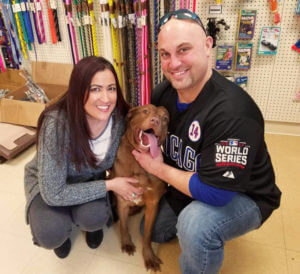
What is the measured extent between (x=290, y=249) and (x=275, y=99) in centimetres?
165

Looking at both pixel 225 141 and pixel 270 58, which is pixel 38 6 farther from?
pixel 225 141

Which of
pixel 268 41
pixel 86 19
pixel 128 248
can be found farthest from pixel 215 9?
pixel 128 248

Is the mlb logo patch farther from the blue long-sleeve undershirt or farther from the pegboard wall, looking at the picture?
the pegboard wall

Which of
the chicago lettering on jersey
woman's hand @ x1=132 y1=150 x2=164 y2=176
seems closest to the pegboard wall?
the chicago lettering on jersey

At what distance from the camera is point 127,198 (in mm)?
1739

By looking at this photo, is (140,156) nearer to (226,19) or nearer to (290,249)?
(290,249)

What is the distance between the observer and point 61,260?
1827 mm

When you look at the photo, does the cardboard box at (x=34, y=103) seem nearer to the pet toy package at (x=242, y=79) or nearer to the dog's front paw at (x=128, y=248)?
the dog's front paw at (x=128, y=248)

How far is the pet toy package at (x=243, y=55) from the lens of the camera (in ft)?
9.09

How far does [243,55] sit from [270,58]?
0.27m

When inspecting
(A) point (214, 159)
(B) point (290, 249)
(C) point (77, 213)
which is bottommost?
(B) point (290, 249)

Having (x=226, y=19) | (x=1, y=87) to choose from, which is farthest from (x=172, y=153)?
(x=1, y=87)

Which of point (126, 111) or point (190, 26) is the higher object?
point (190, 26)

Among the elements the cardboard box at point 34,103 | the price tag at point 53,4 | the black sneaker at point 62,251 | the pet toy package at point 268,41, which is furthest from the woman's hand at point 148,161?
the price tag at point 53,4
